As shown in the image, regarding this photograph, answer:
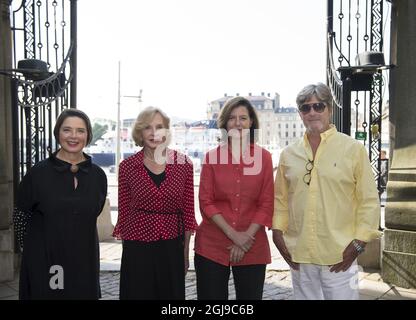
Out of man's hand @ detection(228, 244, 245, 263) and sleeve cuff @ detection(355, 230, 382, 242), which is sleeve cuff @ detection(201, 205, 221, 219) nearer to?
man's hand @ detection(228, 244, 245, 263)

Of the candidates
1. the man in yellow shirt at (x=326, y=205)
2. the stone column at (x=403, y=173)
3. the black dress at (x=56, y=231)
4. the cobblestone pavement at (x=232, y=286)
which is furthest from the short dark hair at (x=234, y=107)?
the stone column at (x=403, y=173)

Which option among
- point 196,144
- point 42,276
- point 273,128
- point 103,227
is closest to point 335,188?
point 42,276

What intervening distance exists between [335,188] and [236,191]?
0.69 m

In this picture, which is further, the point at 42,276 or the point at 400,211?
the point at 400,211

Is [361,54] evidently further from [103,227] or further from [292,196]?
[103,227]

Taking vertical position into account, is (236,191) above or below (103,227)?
above

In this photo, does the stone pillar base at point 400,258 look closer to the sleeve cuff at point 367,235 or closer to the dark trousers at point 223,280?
the sleeve cuff at point 367,235

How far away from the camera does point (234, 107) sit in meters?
3.26

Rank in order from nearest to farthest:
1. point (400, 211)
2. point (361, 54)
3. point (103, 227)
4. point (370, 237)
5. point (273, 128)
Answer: point (370, 237) < point (400, 211) < point (361, 54) < point (103, 227) < point (273, 128)

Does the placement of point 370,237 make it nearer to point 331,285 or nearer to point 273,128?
point 331,285

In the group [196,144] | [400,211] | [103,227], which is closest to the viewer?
[400,211]

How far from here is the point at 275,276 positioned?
5.96m

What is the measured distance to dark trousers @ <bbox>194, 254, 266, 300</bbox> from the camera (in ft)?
10.3
